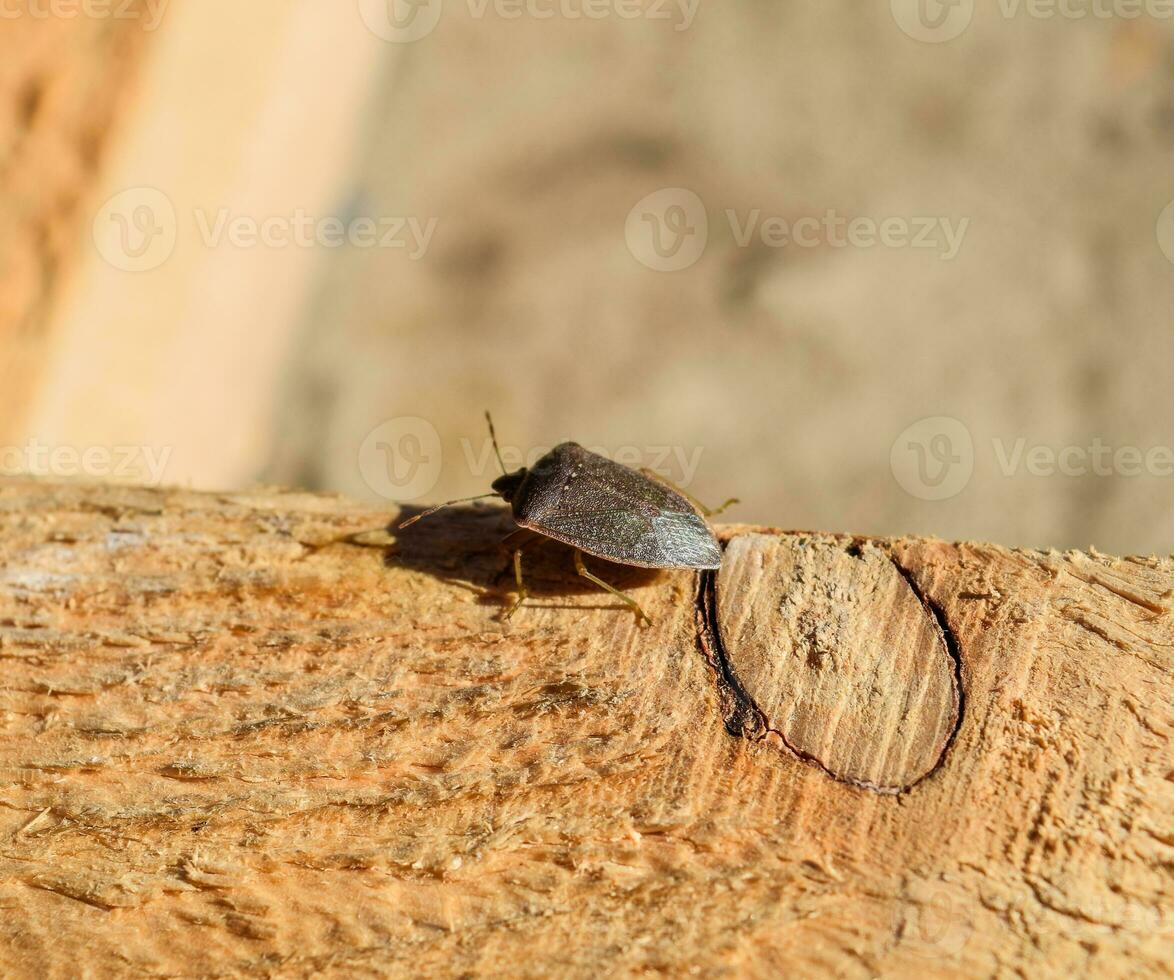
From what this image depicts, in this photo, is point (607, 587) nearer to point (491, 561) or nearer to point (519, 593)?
point (519, 593)

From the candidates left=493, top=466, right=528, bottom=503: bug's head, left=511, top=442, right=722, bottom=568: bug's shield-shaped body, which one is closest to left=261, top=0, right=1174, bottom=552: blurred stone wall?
left=511, top=442, right=722, bottom=568: bug's shield-shaped body

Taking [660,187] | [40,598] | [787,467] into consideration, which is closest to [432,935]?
[40,598]

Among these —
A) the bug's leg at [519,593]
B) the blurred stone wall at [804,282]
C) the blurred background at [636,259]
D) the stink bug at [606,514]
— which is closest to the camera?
the bug's leg at [519,593]

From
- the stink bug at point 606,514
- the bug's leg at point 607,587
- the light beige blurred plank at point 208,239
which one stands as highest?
the light beige blurred plank at point 208,239

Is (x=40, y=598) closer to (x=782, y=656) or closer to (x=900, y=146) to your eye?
(x=782, y=656)

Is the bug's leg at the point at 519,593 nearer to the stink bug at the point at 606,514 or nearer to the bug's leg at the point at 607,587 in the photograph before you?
the stink bug at the point at 606,514

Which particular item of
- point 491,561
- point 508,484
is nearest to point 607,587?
point 491,561

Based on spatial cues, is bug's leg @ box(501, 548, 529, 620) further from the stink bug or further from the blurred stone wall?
the blurred stone wall

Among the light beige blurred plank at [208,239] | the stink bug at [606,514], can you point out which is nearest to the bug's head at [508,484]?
the stink bug at [606,514]
